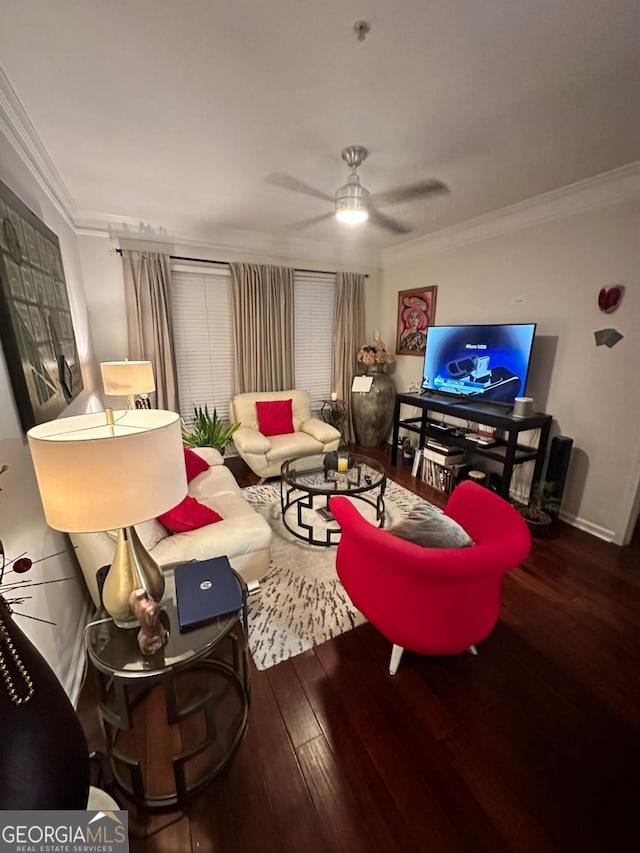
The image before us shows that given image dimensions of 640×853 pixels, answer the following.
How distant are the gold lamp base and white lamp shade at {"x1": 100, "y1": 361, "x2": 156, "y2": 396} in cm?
201

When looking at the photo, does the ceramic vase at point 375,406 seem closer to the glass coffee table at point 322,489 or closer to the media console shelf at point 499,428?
the media console shelf at point 499,428

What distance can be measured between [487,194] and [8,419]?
130 inches

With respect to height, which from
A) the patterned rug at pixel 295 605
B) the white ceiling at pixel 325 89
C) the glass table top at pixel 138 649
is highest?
the white ceiling at pixel 325 89

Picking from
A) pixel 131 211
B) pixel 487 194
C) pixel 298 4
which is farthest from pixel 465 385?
pixel 131 211

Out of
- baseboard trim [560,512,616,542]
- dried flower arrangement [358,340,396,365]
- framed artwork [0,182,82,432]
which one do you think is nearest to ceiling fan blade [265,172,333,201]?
framed artwork [0,182,82,432]

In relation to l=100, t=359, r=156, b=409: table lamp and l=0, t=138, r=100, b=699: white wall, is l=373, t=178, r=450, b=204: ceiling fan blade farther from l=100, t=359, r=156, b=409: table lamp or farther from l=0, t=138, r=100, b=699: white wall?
l=100, t=359, r=156, b=409: table lamp

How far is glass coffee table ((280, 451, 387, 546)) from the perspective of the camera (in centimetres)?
254

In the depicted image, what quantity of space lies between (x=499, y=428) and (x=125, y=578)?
2.69 meters

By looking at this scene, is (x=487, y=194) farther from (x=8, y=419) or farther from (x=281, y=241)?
(x=8, y=419)

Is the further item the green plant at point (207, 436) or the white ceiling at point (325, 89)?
the green plant at point (207, 436)

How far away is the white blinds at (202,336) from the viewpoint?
3582 millimetres

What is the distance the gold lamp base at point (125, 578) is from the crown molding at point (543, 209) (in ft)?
11.4

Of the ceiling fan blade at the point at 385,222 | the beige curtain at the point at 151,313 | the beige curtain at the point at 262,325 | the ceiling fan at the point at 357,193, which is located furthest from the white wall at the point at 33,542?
the ceiling fan blade at the point at 385,222

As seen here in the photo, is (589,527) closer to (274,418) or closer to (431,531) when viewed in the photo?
(431,531)
